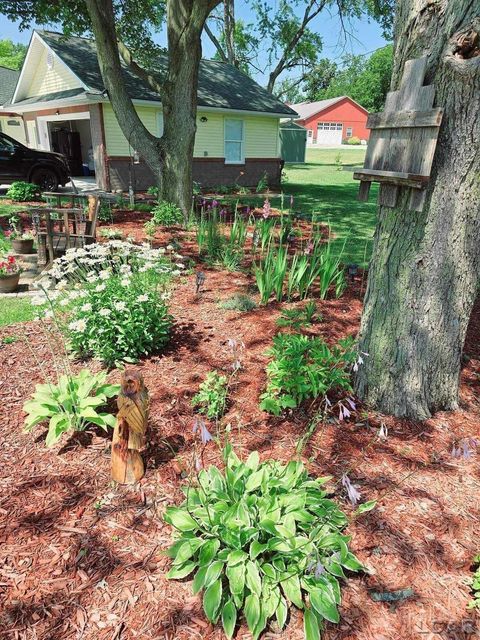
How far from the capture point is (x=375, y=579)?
1878 mm

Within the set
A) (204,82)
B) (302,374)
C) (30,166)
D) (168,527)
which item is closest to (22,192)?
(30,166)

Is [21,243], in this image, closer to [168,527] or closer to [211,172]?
[168,527]

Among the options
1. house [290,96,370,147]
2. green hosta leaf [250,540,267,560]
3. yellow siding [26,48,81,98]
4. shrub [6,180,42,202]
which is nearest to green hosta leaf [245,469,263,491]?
green hosta leaf [250,540,267,560]

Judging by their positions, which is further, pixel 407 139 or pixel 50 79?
pixel 50 79

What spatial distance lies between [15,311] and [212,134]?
14095 millimetres

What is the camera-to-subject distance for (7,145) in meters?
12.5

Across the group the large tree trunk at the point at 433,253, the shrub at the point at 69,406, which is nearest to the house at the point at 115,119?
the shrub at the point at 69,406

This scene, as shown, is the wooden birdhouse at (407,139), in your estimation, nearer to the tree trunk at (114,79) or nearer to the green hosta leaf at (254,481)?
the green hosta leaf at (254,481)

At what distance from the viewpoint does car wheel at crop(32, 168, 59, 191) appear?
13.1 m

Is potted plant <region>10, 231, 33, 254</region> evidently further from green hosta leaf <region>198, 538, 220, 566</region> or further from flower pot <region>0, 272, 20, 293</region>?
green hosta leaf <region>198, 538, 220, 566</region>

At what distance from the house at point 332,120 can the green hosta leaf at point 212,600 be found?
188ft

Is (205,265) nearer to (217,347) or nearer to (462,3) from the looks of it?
(217,347)

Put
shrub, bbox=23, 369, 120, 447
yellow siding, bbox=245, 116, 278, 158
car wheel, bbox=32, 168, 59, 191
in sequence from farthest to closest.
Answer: yellow siding, bbox=245, 116, 278, 158 < car wheel, bbox=32, 168, 59, 191 < shrub, bbox=23, 369, 120, 447

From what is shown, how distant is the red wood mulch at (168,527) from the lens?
1.73 m
